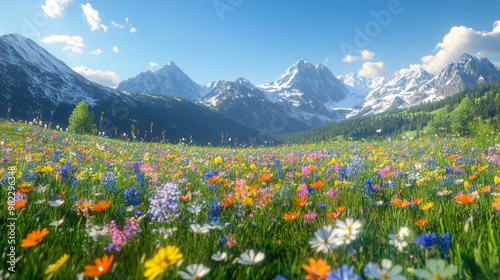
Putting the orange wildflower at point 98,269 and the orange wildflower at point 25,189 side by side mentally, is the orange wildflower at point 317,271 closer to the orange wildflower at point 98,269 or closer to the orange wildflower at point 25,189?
the orange wildflower at point 98,269

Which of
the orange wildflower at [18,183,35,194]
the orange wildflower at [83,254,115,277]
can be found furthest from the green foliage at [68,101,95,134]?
the orange wildflower at [83,254,115,277]

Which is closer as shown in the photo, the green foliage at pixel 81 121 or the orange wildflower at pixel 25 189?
the orange wildflower at pixel 25 189

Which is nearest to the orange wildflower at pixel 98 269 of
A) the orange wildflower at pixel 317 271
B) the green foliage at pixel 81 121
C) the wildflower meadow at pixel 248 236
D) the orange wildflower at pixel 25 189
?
the wildflower meadow at pixel 248 236

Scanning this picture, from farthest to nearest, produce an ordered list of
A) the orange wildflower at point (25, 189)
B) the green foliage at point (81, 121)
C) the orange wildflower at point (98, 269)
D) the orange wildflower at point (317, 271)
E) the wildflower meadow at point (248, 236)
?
the green foliage at point (81, 121) → the orange wildflower at point (25, 189) → the wildflower meadow at point (248, 236) → the orange wildflower at point (98, 269) → the orange wildflower at point (317, 271)

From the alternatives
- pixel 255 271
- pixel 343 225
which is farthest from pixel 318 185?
pixel 255 271

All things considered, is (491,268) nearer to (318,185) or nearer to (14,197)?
(318,185)

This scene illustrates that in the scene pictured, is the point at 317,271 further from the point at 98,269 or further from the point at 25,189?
the point at 25,189

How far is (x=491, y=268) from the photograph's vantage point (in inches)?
61.1

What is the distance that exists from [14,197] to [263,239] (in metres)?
2.84

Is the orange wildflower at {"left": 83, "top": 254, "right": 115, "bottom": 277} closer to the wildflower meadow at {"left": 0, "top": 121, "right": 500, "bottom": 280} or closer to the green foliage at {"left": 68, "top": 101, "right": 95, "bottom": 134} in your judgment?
the wildflower meadow at {"left": 0, "top": 121, "right": 500, "bottom": 280}

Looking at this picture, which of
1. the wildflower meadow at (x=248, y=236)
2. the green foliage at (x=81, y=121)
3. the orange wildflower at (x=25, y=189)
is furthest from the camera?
the green foliage at (x=81, y=121)

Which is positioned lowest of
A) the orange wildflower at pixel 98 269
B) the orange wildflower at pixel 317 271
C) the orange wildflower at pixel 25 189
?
the orange wildflower at pixel 25 189

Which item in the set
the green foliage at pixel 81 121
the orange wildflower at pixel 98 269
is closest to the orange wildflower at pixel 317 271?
the orange wildflower at pixel 98 269

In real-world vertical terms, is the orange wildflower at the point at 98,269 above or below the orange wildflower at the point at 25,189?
above
